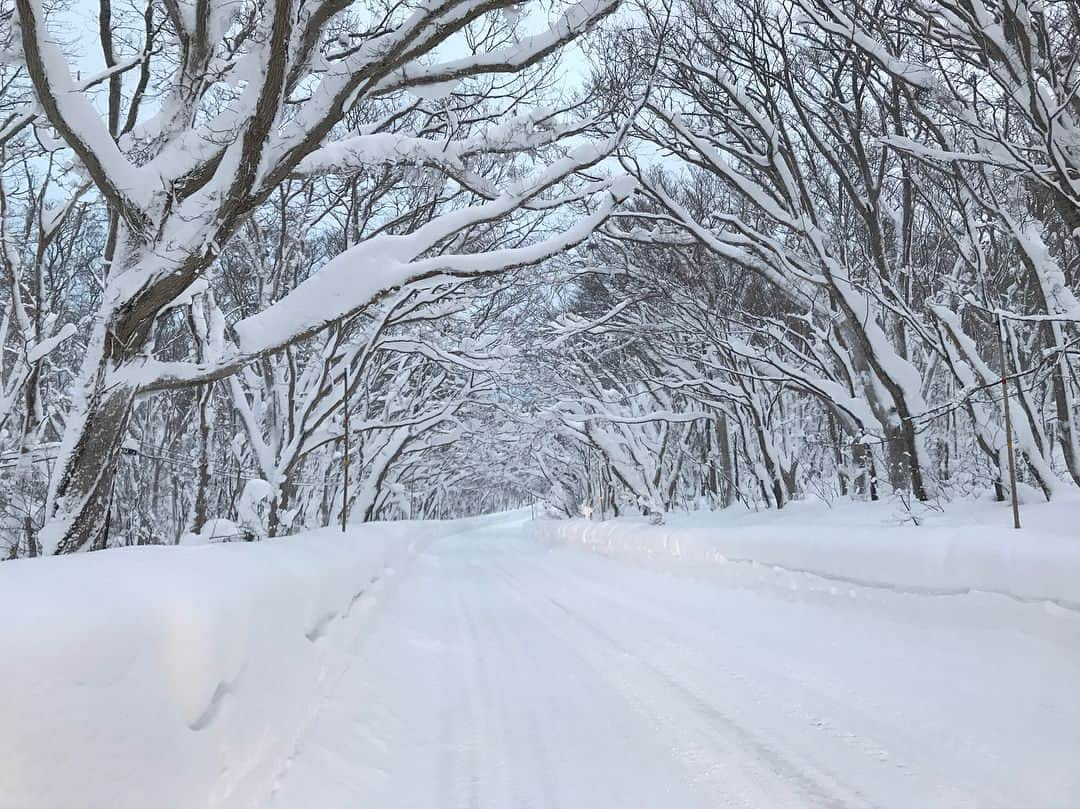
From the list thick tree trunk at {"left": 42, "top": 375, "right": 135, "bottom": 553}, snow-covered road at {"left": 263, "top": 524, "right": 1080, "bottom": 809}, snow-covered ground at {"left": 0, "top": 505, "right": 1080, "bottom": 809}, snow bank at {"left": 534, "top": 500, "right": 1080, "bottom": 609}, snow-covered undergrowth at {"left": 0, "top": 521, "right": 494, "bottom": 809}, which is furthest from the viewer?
thick tree trunk at {"left": 42, "top": 375, "right": 135, "bottom": 553}

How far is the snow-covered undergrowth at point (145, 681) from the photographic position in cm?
196

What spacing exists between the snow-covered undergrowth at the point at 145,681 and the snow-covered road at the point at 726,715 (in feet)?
1.21

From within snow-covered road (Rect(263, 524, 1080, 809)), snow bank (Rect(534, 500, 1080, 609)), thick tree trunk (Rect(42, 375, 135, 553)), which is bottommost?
snow-covered road (Rect(263, 524, 1080, 809))

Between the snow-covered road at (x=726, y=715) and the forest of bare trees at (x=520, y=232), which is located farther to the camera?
the forest of bare trees at (x=520, y=232)

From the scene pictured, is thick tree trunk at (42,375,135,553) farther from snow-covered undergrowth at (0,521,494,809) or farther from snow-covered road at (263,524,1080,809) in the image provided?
snow-covered road at (263,524,1080,809)

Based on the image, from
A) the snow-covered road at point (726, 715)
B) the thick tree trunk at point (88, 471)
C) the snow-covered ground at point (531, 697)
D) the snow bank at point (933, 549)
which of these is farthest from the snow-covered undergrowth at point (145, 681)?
the snow bank at point (933, 549)

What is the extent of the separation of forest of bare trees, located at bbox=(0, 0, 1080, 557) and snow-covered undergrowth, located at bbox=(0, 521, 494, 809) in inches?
104

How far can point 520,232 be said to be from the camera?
15.4m

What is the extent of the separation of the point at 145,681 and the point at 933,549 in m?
5.56

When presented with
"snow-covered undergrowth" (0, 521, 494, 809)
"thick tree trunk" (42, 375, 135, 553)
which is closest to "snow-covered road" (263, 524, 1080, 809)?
Answer: "snow-covered undergrowth" (0, 521, 494, 809)

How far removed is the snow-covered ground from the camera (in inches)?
89.4

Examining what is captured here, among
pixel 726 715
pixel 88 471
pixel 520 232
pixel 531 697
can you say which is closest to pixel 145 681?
pixel 531 697

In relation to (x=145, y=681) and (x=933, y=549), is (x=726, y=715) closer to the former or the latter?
(x=933, y=549)

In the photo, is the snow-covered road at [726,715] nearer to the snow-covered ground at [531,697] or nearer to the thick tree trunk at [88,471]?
the snow-covered ground at [531,697]
